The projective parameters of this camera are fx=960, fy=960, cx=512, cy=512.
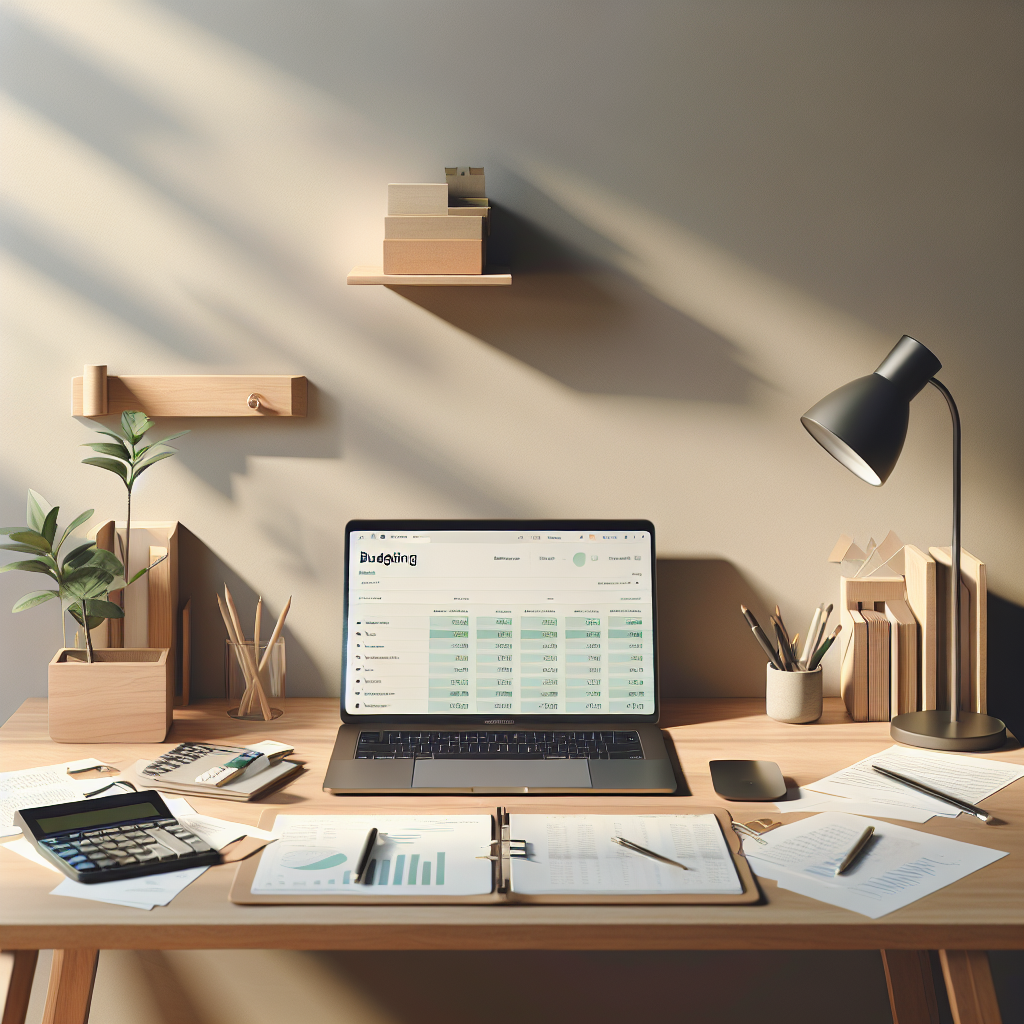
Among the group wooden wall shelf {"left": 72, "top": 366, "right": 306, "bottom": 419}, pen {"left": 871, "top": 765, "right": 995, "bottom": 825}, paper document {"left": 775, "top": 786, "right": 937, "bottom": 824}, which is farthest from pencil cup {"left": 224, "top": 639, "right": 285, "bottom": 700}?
pen {"left": 871, "top": 765, "right": 995, "bottom": 825}

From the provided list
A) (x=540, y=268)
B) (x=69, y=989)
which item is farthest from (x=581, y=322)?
(x=69, y=989)

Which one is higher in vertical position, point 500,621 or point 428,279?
point 428,279

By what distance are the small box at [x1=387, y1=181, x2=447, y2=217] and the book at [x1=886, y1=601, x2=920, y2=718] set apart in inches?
37.7

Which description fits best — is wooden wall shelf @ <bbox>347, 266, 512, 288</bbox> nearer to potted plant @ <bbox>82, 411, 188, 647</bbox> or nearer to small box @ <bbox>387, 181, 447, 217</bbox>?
small box @ <bbox>387, 181, 447, 217</bbox>

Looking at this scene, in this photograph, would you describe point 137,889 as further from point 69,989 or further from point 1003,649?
point 1003,649

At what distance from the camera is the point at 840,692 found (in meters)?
1.66

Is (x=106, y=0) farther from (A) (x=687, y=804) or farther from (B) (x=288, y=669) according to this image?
(A) (x=687, y=804)

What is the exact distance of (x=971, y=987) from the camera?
0.95 metres

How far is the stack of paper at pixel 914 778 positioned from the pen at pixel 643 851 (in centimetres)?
22

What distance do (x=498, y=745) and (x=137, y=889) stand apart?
0.54 meters

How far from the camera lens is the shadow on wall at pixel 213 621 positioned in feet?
5.37

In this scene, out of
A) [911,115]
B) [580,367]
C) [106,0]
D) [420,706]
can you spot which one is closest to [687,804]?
[420,706]

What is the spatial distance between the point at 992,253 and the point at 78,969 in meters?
1.82

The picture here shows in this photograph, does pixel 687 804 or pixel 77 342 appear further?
pixel 77 342
